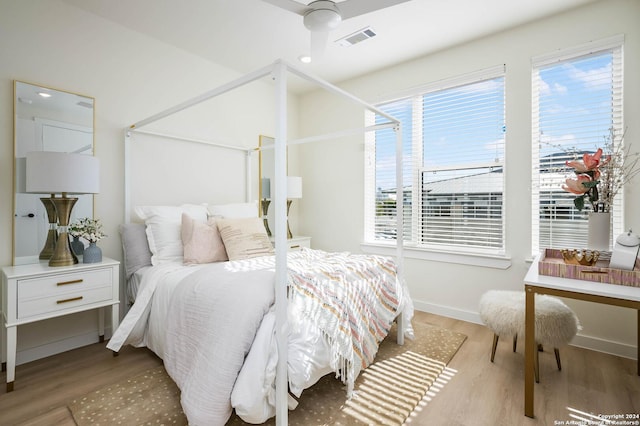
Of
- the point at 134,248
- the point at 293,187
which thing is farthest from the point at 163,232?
the point at 293,187

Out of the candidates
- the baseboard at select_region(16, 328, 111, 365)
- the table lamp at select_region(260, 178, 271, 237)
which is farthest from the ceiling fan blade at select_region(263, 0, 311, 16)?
the baseboard at select_region(16, 328, 111, 365)

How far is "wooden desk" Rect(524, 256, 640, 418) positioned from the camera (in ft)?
4.77

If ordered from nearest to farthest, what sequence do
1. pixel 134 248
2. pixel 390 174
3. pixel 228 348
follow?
pixel 228 348
pixel 134 248
pixel 390 174

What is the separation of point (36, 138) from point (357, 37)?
2733 millimetres

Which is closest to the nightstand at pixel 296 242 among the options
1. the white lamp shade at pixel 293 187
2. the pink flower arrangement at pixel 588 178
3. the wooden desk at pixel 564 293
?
the white lamp shade at pixel 293 187

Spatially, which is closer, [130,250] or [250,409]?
[250,409]

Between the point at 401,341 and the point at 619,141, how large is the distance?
229cm

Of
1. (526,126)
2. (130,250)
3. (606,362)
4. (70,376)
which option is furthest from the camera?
(526,126)

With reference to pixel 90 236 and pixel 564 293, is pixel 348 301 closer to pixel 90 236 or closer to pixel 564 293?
pixel 564 293

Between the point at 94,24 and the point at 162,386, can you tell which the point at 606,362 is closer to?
the point at 162,386

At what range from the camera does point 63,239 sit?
7.30 feet

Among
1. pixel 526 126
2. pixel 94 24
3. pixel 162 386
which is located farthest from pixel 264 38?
pixel 162 386

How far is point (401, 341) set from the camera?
2.58 meters

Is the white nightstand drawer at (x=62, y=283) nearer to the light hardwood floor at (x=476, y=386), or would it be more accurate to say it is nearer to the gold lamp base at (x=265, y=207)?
the light hardwood floor at (x=476, y=386)
